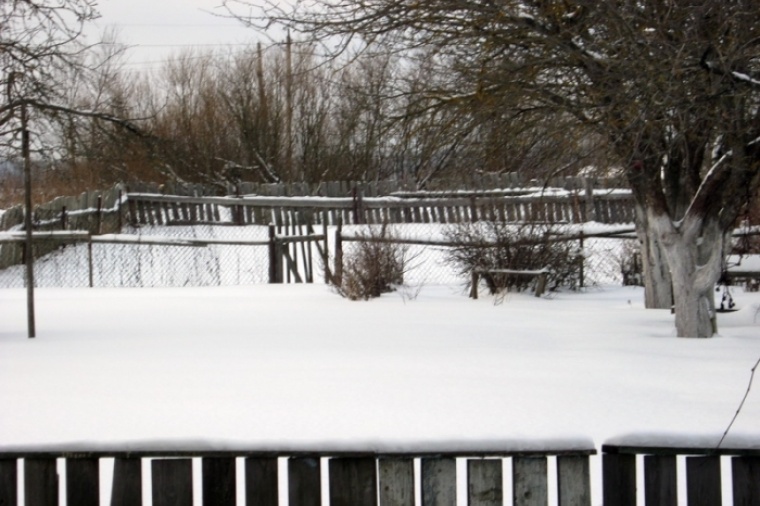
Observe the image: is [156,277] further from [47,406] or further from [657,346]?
[47,406]

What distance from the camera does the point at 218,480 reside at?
A: 10.3ft

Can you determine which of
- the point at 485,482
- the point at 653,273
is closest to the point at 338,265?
the point at 653,273

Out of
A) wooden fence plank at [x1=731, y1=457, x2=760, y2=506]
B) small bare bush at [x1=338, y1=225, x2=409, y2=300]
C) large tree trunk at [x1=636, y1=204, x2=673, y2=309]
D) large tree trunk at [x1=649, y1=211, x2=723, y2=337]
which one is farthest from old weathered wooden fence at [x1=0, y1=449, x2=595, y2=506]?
small bare bush at [x1=338, y1=225, x2=409, y2=300]

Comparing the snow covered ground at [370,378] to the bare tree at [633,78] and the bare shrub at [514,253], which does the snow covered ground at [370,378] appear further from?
the bare shrub at [514,253]

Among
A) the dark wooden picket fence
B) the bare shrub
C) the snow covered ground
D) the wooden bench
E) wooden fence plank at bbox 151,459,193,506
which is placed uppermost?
the dark wooden picket fence

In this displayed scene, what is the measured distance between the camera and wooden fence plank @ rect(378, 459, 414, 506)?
3098mm

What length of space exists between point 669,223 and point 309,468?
711 cm

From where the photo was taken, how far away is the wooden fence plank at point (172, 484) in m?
3.10

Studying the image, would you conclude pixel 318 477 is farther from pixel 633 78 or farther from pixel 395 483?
pixel 633 78

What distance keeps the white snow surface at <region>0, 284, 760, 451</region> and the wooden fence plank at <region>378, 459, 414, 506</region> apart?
7cm

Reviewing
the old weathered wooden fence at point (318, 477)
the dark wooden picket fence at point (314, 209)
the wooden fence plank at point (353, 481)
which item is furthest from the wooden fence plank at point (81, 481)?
the dark wooden picket fence at point (314, 209)

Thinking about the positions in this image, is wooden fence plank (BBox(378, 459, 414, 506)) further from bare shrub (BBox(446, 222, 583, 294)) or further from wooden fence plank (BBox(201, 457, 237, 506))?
bare shrub (BBox(446, 222, 583, 294))

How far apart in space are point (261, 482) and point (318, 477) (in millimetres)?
178

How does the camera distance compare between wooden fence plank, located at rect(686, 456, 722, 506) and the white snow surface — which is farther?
the white snow surface
